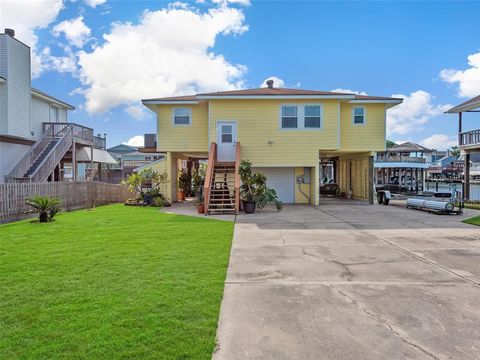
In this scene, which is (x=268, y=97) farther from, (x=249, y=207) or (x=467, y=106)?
(x=467, y=106)

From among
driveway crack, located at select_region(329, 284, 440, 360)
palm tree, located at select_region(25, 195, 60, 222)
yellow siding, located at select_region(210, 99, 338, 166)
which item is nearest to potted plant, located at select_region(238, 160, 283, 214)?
yellow siding, located at select_region(210, 99, 338, 166)

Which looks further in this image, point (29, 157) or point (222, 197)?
point (29, 157)

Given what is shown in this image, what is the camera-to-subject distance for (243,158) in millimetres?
16016

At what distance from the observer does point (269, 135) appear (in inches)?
633

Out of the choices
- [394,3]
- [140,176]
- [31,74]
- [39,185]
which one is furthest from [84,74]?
[394,3]

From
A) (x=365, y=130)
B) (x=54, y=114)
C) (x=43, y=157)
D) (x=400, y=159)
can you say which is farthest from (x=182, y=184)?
(x=400, y=159)

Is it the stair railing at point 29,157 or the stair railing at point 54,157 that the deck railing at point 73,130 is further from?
the stair railing at point 54,157

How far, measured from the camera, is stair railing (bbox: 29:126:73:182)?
16195 mm

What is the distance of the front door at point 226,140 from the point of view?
1614 centimetres

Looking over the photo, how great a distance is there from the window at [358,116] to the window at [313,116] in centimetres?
232

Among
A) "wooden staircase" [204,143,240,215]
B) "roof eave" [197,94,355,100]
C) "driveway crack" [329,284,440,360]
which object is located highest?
"roof eave" [197,94,355,100]

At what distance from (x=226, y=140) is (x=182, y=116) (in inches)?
107

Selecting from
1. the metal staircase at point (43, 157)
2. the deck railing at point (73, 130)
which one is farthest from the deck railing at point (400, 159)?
the metal staircase at point (43, 157)

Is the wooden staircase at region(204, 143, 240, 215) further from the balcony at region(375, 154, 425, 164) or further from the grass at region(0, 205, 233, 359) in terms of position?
the balcony at region(375, 154, 425, 164)
